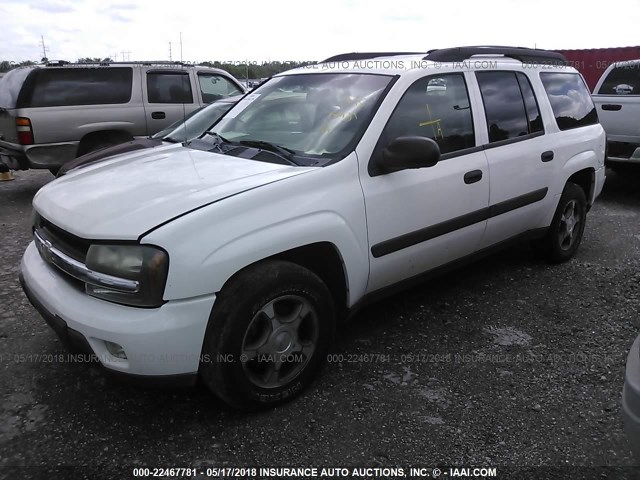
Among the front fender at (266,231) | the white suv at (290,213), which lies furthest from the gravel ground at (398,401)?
the front fender at (266,231)

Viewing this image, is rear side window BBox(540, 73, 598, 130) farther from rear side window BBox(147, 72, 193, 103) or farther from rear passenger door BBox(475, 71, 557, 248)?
rear side window BBox(147, 72, 193, 103)

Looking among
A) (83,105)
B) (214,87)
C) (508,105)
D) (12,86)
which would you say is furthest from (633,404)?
(214,87)

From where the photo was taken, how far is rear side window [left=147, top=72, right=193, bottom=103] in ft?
26.5

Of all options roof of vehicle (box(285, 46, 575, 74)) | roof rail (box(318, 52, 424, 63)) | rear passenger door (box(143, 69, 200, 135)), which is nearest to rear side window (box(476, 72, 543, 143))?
roof of vehicle (box(285, 46, 575, 74))

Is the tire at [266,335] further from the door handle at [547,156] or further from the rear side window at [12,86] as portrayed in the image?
the rear side window at [12,86]

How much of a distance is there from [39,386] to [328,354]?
5.16 ft

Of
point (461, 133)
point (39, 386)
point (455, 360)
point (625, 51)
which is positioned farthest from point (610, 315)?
point (625, 51)

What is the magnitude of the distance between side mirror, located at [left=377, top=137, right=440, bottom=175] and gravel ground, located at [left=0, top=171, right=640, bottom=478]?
1167 millimetres

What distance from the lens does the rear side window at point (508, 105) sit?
3678 mm

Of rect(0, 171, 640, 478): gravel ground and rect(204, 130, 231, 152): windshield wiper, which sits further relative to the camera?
rect(204, 130, 231, 152): windshield wiper

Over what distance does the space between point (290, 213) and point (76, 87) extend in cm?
616

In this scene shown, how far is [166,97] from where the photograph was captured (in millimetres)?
8219

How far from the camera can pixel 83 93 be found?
24.4 feet

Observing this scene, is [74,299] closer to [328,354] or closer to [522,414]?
[328,354]
